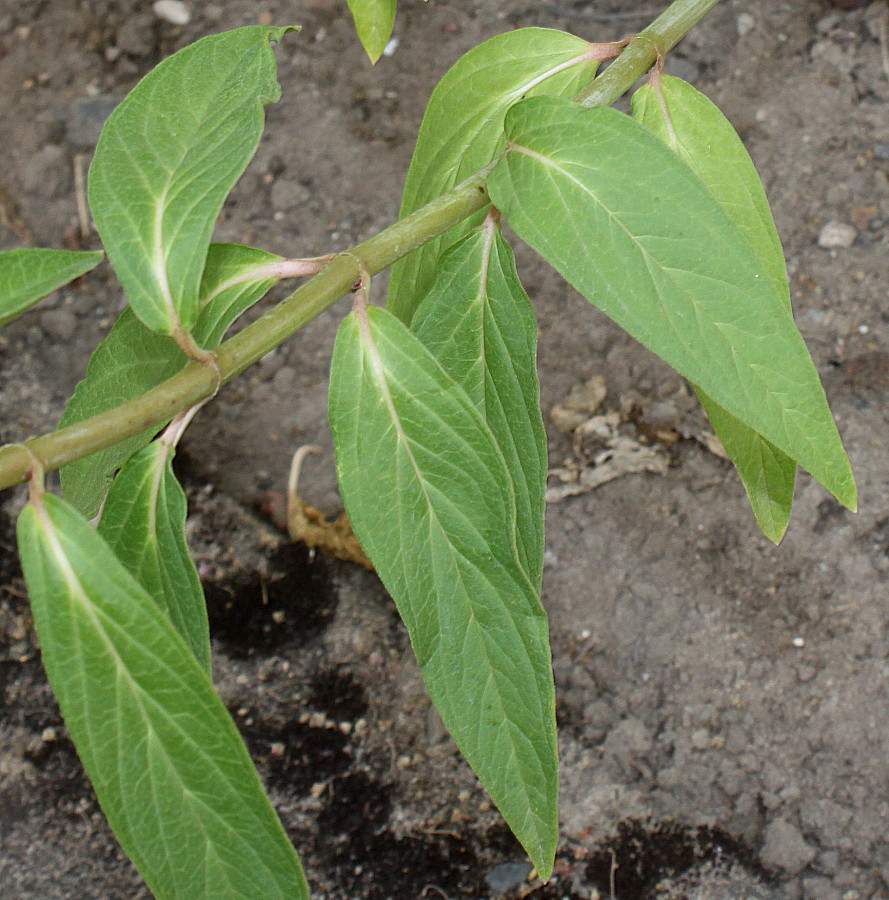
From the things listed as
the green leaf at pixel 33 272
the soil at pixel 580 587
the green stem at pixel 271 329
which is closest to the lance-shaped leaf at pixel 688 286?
the green stem at pixel 271 329

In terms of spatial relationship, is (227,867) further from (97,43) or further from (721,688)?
(97,43)

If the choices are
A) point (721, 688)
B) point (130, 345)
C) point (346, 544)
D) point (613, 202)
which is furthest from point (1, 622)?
point (613, 202)

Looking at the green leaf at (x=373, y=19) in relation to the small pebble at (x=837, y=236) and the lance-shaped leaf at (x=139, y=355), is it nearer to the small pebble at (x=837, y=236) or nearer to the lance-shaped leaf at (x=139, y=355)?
the lance-shaped leaf at (x=139, y=355)

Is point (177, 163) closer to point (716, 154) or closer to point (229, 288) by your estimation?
point (229, 288)

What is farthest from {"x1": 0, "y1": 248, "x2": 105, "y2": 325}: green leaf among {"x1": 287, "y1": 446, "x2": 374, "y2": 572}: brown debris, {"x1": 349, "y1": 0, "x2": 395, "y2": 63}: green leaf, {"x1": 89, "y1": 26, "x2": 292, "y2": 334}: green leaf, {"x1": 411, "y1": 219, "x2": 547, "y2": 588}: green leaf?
{"x1": 287, "y1": 446, "x2": 374, "y2": 572}: brown debris

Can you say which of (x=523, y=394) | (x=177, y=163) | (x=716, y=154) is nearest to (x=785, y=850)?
(x=523, y=394)

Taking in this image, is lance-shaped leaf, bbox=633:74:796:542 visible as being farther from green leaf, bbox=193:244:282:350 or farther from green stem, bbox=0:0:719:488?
green leaf, bbox=193:244:282:350

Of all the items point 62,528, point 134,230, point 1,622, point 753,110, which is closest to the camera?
point 62,528
